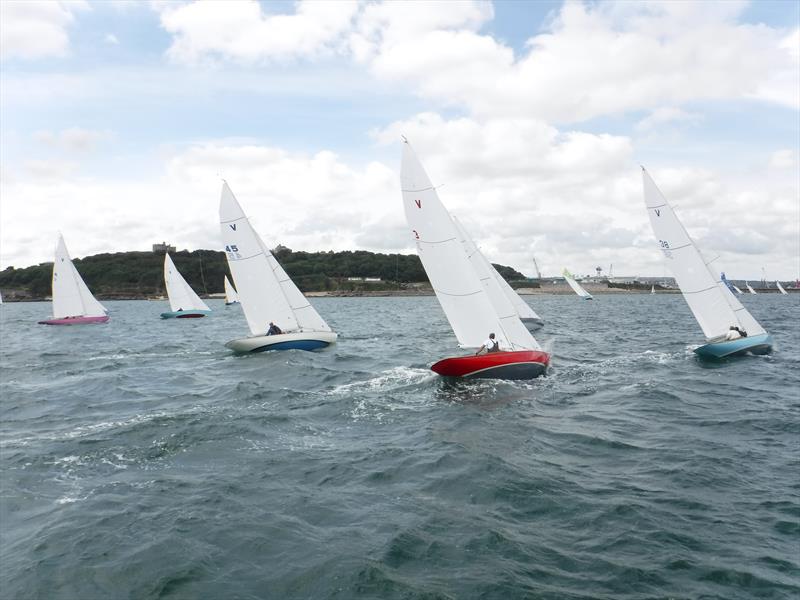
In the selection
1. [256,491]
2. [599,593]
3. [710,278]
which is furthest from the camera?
[710,278]

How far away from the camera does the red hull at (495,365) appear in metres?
18.3

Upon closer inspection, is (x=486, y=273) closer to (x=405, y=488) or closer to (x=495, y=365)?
(x=495, y=365)

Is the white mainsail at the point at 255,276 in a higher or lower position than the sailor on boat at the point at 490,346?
higher

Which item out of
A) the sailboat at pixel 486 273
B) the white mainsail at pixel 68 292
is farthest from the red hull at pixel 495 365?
the white mainsail at pixel 68 292

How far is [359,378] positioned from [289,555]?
525 inches

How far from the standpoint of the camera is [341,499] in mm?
9672

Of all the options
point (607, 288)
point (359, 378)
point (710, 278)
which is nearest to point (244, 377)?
point (359, 378)

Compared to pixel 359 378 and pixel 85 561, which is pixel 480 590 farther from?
pixel 359 378

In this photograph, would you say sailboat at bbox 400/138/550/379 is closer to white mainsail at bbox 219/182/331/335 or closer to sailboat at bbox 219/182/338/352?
sailboat at bbox 219/182/338/352

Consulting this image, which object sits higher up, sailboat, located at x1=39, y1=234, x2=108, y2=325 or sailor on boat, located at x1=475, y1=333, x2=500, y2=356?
sailboat, located at x1=39, y1=234, x2=108, y2=325

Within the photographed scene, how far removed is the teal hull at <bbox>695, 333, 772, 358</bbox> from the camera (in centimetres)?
2380

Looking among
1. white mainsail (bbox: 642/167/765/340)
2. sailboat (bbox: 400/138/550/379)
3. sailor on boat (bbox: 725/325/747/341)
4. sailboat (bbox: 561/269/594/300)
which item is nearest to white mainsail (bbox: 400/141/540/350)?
sailboat (bbox: 400/138/550/379)

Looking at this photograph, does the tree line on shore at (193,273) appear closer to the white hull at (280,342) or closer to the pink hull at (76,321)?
the pink hull at (76,321)

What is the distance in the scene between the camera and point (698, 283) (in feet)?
85.4
